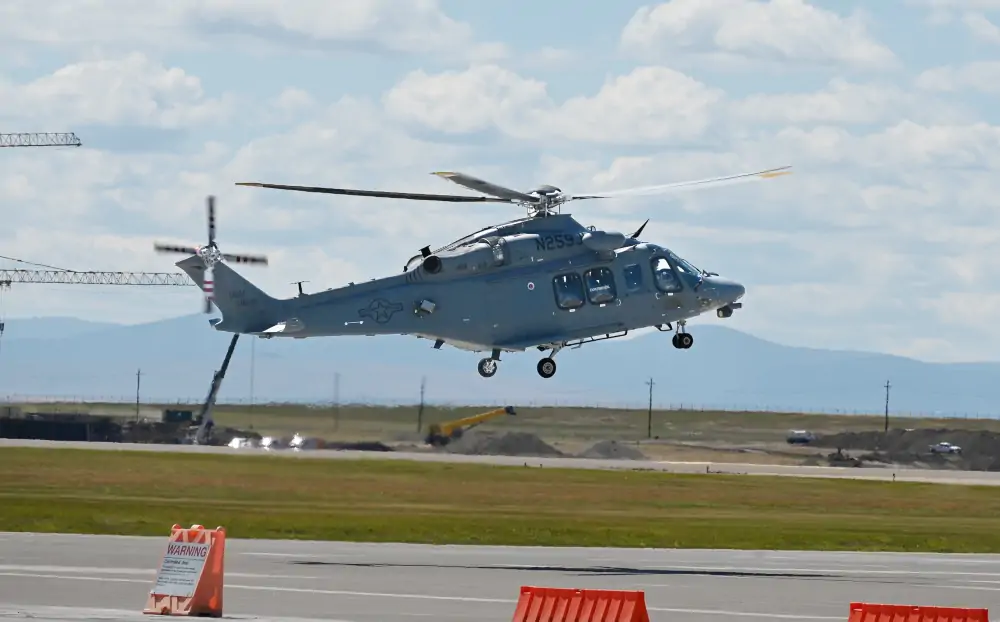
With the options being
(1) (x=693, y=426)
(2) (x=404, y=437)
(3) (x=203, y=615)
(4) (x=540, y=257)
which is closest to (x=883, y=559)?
(4) (x=540, y=257)

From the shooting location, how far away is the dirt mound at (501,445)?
139 meters

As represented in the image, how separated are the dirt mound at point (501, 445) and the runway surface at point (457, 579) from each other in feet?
259

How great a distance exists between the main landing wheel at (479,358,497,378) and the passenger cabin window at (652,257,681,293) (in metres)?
5.89

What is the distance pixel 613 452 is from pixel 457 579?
100m

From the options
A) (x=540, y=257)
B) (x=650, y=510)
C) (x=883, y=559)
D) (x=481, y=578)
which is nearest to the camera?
(x=481, y=578)

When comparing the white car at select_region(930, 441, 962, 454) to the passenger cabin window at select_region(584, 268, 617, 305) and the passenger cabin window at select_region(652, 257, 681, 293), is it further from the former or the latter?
the passenger cabin window at select_region(584, 268, 617, 305)

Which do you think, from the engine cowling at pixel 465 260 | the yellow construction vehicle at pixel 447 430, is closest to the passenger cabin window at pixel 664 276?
the engine cowling at pixel 465 260

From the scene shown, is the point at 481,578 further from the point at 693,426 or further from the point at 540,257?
the point at 693,426

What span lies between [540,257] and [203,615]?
17.3 metres

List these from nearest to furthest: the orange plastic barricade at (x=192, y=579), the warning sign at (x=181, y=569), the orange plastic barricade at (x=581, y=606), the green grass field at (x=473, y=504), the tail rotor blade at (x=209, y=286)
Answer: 1. the orange plastic barricade at (x=581, y=606)
2. the orange plastic barricade at (x=192, y=579)
3. the warning sign at (x=181, y=569)
4. the tail rotor blade at (x=209, y=286)
5. the green grass field at (x=473, y=504)

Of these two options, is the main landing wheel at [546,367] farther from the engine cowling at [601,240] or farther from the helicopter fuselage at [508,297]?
the engine cowling at [601,240]

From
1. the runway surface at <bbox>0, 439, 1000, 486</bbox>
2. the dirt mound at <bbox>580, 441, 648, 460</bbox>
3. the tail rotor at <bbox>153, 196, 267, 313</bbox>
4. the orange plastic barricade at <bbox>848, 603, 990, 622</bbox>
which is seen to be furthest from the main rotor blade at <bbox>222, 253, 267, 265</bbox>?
the dirt mound at <bbox>580, 441, 648, 460</bbox>

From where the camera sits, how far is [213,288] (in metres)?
49.5

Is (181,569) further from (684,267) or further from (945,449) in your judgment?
(945,449)
